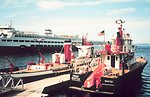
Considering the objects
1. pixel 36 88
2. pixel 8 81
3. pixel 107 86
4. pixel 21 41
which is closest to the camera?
pixel 8 81

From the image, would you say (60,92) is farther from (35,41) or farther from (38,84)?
(35,41)

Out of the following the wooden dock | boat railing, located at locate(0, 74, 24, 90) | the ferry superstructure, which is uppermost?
the ferry superstructure

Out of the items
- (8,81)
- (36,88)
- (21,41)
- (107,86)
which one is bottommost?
(36,88)

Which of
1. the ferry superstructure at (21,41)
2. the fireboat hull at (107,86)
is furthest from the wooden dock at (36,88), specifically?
the ferry superstructure at (21,41)

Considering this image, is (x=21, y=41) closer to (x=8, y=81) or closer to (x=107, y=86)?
(x=8, y=81)

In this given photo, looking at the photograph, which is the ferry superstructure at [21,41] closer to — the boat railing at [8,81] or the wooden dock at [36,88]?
the wooden dock at [36,88]

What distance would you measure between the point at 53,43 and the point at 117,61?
4083 inches

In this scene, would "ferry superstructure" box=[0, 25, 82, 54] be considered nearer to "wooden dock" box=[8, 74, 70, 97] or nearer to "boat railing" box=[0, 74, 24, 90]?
"wooden dock" box=[8, 74, 70, 97]

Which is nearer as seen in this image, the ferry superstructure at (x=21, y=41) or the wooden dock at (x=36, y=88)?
the wooden dock at (x=36, y=88)

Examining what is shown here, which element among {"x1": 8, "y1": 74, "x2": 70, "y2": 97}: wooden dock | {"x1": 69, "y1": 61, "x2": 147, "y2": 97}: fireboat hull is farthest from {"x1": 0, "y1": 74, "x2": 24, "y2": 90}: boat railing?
{"x1": 69, "y1": 61, "x2": 147, "y2": 97}: fireboat hull

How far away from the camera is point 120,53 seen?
3331cm

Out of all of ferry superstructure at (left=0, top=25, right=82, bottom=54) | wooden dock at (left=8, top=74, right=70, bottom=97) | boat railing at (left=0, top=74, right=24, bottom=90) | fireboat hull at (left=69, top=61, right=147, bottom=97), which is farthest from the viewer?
ferry superstructure at (left=0, top=25, right=82, bottom=54)

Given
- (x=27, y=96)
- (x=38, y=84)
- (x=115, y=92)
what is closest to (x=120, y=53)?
(x=115, y=92)

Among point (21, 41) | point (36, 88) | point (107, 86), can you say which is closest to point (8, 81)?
point (36, 88)
